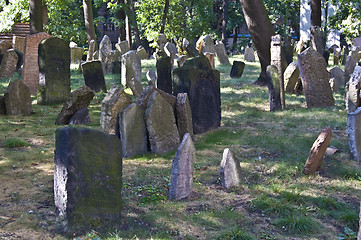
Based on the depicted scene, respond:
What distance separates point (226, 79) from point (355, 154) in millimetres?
8634

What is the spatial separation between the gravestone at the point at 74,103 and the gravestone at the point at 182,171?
4.29m

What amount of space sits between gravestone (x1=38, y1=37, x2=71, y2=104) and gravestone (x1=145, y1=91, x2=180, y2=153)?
4.97 m

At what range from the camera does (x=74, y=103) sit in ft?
31.6

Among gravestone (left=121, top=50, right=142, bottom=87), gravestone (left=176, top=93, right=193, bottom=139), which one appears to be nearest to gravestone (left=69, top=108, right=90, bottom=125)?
gravestone (left=176, top=93, right=193, bottom=139)

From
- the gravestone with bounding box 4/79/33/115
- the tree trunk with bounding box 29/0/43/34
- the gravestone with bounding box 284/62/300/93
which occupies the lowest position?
the gravestone with bounding box 4/79/33/115

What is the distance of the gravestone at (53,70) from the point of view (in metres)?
11.5

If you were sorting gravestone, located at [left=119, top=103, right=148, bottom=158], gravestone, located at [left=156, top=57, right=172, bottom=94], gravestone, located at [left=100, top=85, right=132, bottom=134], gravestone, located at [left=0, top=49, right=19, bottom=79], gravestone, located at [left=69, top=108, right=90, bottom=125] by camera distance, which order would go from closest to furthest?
gravestone, located at [left=119, top=103, right=148, bottom=158]
gravestone, located at [left=100, top=85, right=132, bottom=134]
gravestone, located at [left=69, top=108, right=90, bottom=125]
gravestone, located at [left=156, top=57, right=172, bottom=94]
gravestone, located at [left=0, top=49, right=19, bottom=79]

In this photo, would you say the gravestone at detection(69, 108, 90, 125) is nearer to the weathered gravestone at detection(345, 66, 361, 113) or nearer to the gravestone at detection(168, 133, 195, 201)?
the gravestone at detection(168, 133, 195, 201)

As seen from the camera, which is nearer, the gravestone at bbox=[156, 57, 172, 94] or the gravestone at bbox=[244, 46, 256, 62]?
the gravestone at bbox=[156, 57, 172, 94]

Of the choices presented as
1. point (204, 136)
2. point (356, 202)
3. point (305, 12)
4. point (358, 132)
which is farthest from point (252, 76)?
point (305, 12)

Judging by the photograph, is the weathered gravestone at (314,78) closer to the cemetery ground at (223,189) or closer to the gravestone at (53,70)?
the cemetery ground at (223,189)

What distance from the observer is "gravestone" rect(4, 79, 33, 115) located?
10.2m

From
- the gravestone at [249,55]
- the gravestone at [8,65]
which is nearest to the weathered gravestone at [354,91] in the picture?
the gravestone at [249,55]

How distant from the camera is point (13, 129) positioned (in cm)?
923
